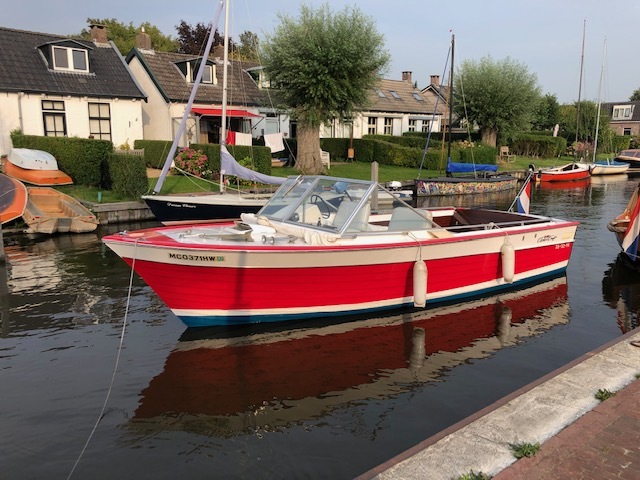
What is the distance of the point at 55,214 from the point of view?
17.1 meters

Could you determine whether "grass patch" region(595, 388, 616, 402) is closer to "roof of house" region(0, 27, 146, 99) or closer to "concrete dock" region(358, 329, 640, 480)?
"concrete dock" region(358, 329, 640, 480)

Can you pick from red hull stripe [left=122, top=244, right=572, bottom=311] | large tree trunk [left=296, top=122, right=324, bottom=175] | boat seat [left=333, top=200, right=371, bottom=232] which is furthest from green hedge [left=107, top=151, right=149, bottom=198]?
boat seat [left=333, top=200, right=371, bottom=232]

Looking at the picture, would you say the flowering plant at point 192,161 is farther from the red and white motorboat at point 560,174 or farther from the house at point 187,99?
the red and white motorboat at point 560,174

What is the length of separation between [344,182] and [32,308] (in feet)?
20.5

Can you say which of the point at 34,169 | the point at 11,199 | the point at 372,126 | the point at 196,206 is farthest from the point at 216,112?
the point at 372,126

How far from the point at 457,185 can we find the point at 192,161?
13773 millimetres

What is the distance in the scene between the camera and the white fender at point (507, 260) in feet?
32.3

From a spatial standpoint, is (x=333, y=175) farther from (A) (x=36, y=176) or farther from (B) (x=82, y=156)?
(A) (x=36, y=176)

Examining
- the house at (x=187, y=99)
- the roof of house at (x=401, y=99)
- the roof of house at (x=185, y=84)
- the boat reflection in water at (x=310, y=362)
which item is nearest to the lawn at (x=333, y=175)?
the house at (x=187, y=99)

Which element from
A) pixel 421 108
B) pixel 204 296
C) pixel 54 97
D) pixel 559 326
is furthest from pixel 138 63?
pixel 559 326

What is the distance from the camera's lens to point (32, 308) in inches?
382

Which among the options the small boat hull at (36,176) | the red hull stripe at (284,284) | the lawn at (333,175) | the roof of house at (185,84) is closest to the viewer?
the red hull stripe at (284,284)

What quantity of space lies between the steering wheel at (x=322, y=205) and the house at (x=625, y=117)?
74.9 m

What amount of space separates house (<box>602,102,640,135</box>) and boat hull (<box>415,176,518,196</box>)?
52981mm
